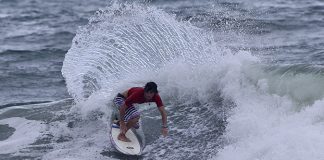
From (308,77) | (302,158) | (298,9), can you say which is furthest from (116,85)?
(298,9)

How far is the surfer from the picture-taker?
1112 cm

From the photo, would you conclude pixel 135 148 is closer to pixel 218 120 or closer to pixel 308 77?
pixel 218 120

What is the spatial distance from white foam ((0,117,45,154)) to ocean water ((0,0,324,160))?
2 centimetres

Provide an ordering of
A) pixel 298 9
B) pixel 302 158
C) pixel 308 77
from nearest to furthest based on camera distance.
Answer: pixel 302 158
pixel 308 77
pixel 298 9

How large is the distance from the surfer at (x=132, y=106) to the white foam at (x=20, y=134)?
2161 mm

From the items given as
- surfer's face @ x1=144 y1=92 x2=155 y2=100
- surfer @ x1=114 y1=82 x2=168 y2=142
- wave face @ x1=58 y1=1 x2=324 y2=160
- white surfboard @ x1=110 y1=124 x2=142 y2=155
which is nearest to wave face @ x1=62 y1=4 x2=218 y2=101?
wave face @ x1=58 y1=1 x2=324 y2=160

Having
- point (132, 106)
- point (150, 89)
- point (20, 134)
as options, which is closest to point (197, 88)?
point (132, 106)

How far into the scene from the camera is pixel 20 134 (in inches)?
523

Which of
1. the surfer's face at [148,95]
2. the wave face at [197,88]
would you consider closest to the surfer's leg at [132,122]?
the wave face at [197,88]

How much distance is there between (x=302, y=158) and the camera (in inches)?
366

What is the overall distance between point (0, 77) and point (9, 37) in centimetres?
676

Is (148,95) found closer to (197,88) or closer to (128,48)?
(197,88)

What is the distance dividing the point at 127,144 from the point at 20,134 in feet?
9.63

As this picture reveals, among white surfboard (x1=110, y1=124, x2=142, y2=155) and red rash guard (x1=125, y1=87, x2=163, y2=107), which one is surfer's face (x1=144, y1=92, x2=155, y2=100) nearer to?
red rash guard (x1=125, y1=87, x2=163, y2=107)
